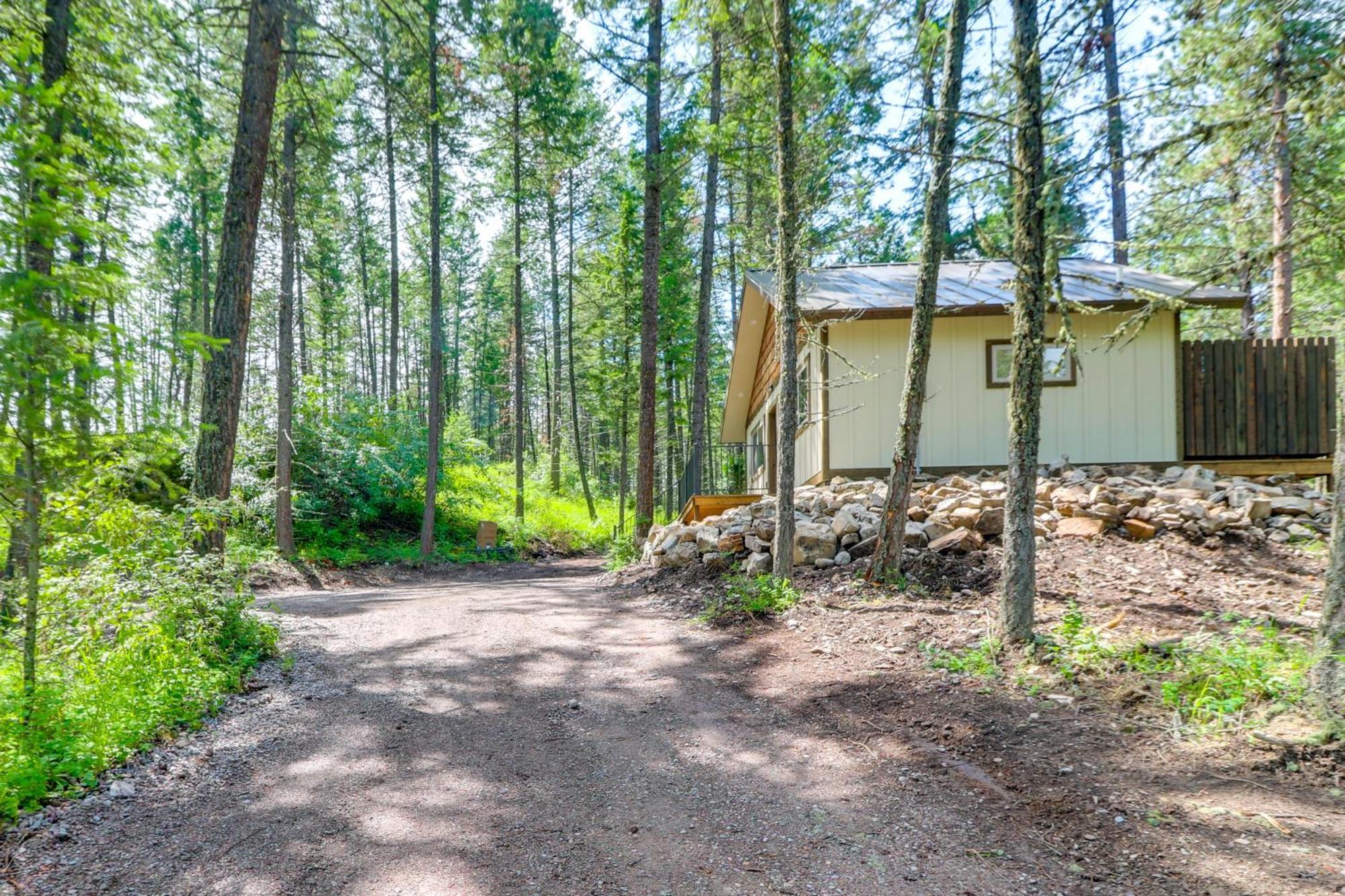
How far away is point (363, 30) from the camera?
7.50 m

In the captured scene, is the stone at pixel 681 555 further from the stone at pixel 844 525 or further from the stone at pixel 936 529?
the stone at pixel 936 529

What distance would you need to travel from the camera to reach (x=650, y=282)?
40.3ft

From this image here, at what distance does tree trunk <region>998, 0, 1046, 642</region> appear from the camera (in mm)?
4797

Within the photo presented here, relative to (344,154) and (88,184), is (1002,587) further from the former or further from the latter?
(344,154)

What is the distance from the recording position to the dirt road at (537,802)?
8.91 feet

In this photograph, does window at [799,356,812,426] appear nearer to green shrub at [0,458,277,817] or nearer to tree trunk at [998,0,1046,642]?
tree trunk at [998,0,1046,642]

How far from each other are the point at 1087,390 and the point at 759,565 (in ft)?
A: 20.9

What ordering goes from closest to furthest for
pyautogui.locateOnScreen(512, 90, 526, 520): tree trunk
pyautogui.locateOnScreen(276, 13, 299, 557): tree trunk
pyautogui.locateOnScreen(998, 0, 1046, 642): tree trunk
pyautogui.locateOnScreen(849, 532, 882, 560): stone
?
pyautogui.locateOnScreen(998, 0, 1046, 642): tree trunk, pyautogui.locateOnScreen(849, 532, 882, 560): stone, pyautogui.locateOnScreen(276, 13, 299, 557): tree trunk, pyautogui.locateOnScreen(512, 90, 526, 520): tree trunk

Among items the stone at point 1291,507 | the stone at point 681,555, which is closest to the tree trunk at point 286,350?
the stone at point 681,555

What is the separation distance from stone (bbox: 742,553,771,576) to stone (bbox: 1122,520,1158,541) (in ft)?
12.7

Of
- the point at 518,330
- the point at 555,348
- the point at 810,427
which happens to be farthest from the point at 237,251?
the point at 555,348

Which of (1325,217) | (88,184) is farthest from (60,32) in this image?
(1325,217)

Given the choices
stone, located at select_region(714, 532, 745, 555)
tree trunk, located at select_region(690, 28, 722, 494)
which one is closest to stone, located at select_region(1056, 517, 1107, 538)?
stone, located at select_region(714, 532, 745, 555)

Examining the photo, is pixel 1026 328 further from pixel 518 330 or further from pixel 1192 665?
pixel 518 330
